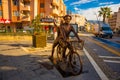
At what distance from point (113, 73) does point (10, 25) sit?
3920 cm

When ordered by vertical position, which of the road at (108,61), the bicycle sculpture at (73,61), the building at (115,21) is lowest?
the road at (108,61)

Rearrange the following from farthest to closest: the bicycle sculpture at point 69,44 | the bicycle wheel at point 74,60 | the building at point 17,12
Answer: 1. the building at point 17,12
2. the bicycle sculpture at point 69,44
3. the bicycle wheel at point 74,60

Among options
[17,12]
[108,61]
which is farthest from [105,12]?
[108,61]

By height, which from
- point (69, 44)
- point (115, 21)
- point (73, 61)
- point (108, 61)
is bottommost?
point (108, 61)

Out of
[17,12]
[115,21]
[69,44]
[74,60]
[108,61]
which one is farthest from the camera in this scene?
[115,21]

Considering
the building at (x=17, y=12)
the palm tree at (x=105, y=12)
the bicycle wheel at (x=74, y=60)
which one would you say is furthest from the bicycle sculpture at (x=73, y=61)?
the palm tree at (x=105, y=12)

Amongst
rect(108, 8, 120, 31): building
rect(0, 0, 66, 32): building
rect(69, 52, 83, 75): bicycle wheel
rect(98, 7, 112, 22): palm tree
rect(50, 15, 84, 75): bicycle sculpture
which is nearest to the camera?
rect(69, 52, 83, 75): bicycle wheel

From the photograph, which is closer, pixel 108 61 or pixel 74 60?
pixel 74 60

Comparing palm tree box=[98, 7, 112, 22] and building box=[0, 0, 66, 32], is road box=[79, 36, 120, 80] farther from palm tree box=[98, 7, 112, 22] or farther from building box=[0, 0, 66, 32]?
palm tree box=[98, 7, 112, 22]

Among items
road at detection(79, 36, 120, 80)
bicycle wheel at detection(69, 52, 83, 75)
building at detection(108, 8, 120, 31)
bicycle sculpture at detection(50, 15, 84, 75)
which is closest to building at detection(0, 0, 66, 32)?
road at detection(79, 36, 120, 80)

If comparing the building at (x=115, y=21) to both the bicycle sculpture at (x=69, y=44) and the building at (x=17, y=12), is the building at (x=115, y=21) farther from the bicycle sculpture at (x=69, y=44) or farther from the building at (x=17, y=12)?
the bicycle sculpture at (x=69, y=44)

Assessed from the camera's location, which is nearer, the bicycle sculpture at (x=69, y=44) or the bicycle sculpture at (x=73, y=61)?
the bicycle sculpture at (x=73, y=61)

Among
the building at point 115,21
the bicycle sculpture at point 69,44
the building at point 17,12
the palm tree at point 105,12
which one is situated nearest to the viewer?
the bicycle sculpture at point 69,44

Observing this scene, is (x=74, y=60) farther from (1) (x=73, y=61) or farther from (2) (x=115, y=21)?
(2) (x=115, y=21)
